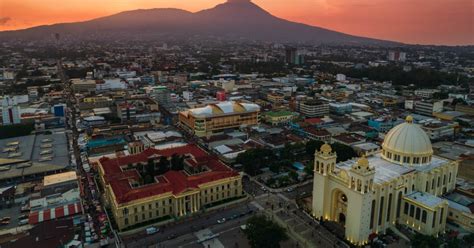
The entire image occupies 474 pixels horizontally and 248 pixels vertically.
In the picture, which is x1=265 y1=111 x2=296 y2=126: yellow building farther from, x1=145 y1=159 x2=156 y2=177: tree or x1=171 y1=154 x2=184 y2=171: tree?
x1=145 y1=159 x2=156 y2=177: tree

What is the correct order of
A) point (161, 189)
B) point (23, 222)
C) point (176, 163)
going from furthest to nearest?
1. point (176, 163)
2. point (161, 189)
3. point (23, 222)

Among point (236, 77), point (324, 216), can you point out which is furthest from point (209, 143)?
point (236, 77)

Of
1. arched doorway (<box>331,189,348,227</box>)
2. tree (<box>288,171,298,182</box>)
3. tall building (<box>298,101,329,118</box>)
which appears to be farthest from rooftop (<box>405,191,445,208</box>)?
tall building (<box>298,101,329,118</box>)

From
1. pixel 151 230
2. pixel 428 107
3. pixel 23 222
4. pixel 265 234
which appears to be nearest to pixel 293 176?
pixel 265 234

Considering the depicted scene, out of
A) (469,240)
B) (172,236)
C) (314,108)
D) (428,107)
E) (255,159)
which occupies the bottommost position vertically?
(172,236)

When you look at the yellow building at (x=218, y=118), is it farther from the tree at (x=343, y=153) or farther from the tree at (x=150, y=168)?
the tree at (x=343, y=153)

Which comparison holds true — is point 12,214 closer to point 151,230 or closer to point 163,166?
point 151,230
